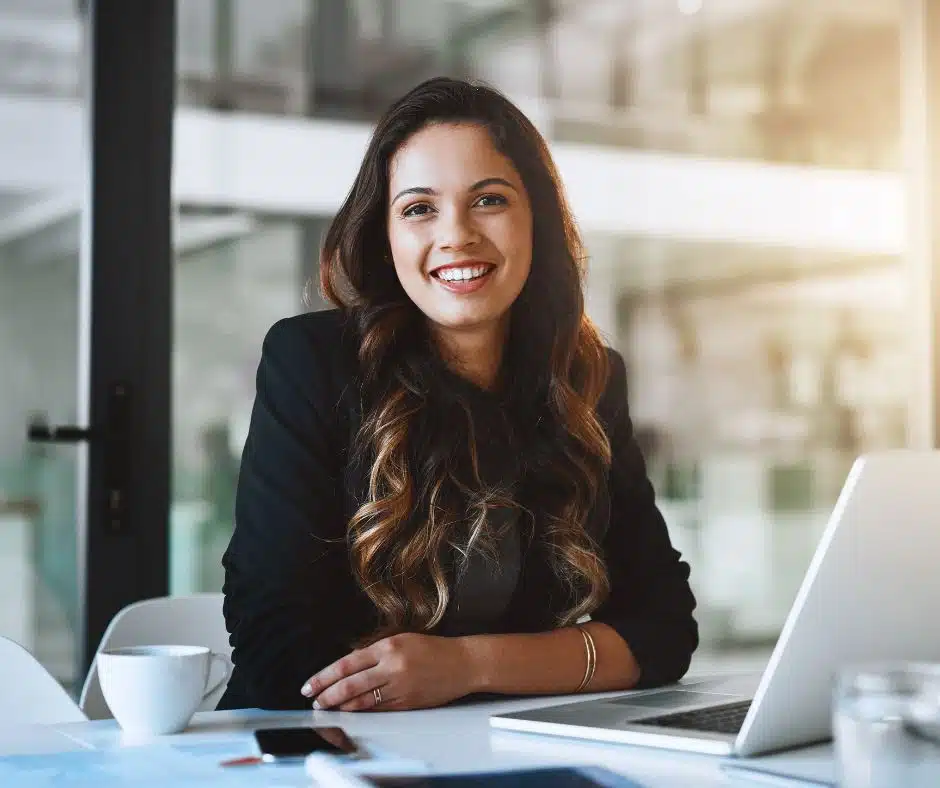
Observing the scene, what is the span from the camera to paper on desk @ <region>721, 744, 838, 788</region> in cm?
97

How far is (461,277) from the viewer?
1.81 meters

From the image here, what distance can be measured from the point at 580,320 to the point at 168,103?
3.98 ft

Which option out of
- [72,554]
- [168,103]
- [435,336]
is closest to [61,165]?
[168,103]

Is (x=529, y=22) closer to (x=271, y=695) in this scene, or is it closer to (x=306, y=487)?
(x=306, y=487)

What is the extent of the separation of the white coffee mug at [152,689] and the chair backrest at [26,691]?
437 mm

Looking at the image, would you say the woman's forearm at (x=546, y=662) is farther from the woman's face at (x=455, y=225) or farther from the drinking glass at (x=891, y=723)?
the drinking glass at (x=891, y=723)

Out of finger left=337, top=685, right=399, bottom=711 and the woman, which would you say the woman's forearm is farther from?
finger left=337, top=685, right=399, bottom=711

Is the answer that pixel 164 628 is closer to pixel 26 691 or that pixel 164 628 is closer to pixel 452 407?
pixel 26 691

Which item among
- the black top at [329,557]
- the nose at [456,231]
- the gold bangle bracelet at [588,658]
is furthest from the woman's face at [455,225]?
the gold bangle bracelet at [588,658]

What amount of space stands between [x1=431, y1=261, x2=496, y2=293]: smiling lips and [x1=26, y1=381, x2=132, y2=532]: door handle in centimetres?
110

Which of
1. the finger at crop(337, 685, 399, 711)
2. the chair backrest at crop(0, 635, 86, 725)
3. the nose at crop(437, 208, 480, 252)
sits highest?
the nose at crop(437, 208, 480, 252)

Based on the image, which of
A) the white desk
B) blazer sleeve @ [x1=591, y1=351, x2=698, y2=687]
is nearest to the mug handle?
the white desk

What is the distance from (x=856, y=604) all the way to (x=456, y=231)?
961mm

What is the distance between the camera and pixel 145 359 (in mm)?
2688
